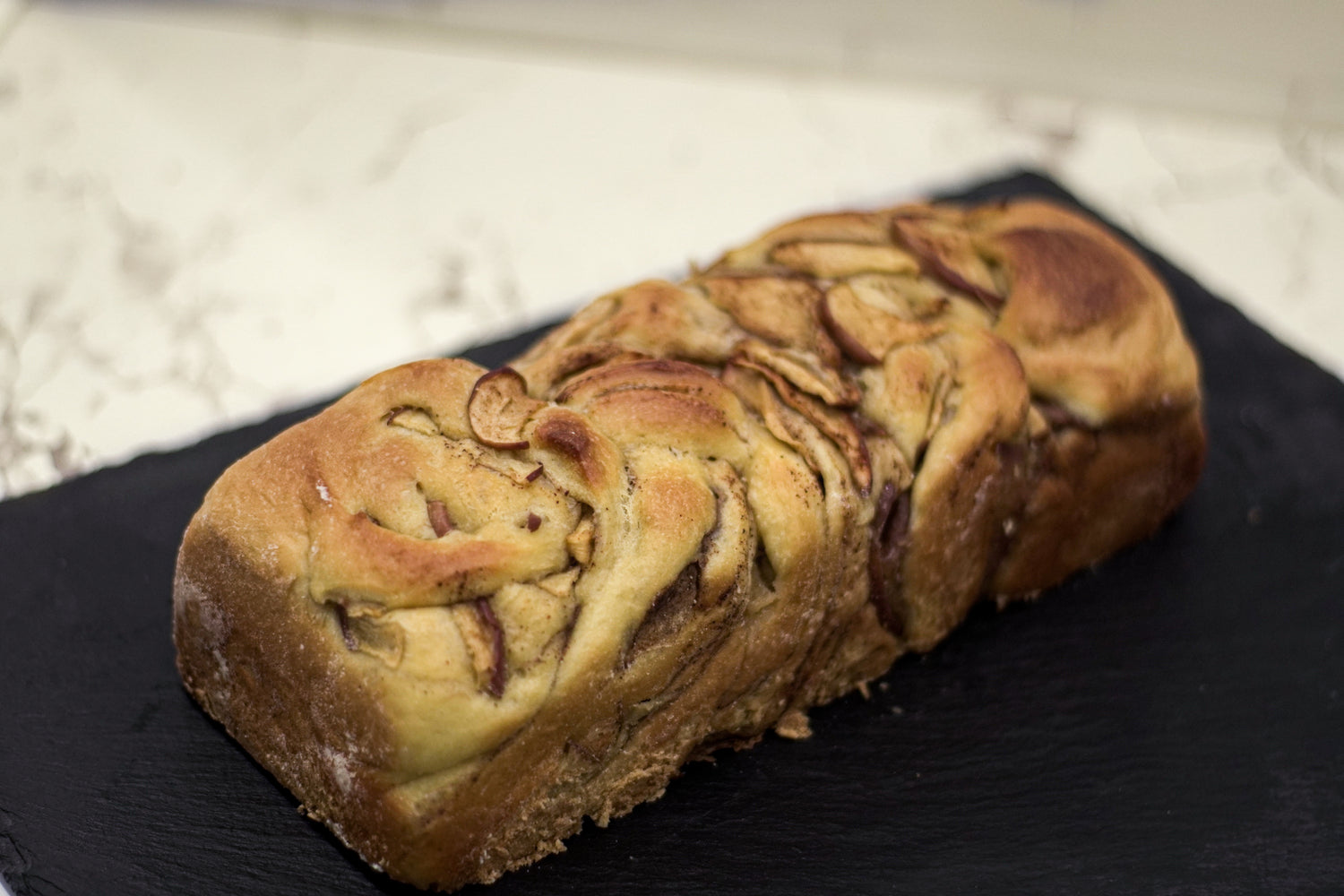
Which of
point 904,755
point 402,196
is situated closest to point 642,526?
point 904,755

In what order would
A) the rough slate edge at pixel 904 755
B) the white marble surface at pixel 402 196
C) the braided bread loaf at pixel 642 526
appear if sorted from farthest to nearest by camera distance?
1. the white marble surface at pixel 402 196
2. the rough slate edge at pixel 904 755
3. the braided bread loaf at pixel 642 526

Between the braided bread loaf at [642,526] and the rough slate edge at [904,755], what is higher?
the braided bread loaf at [642,526]

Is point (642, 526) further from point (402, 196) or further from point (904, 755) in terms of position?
point (402, 196)

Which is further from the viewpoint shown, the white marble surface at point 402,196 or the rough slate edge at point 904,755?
the white marble surface at point 402,196

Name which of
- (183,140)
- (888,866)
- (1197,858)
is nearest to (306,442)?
(888,866)

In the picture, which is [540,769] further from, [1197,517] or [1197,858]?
[1197,517]

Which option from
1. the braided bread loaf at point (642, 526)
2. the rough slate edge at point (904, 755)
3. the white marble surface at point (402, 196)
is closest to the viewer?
the braided bread loaf at point (642, 526)
